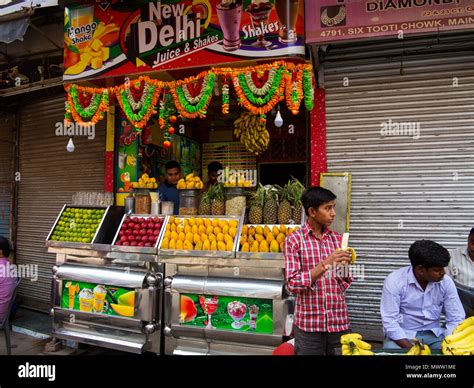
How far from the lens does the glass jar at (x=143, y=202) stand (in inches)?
199

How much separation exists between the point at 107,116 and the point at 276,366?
19.3 feet

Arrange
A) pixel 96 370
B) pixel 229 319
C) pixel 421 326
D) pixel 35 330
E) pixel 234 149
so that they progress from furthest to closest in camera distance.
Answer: pixel 234 149, pixel 35 330, pixel 229 319, pixel 421 326, pixel 96 370

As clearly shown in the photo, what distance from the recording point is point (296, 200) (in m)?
4.38

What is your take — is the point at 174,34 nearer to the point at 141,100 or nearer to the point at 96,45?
the point at 141,100

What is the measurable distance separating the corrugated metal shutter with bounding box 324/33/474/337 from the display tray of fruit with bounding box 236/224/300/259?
1.38m

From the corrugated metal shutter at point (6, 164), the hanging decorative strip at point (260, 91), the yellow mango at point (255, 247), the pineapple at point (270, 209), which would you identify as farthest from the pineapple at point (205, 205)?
the corrugated metal shutter at point (6, 164)

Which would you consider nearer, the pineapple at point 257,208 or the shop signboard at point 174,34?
the shop signboard at point 174,34

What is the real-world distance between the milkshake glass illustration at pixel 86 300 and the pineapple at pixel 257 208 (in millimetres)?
2235

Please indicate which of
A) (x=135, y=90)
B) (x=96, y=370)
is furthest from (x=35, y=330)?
(x=96, y=370)

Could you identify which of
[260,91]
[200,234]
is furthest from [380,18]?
[200,234]

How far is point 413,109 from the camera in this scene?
15.5 feet

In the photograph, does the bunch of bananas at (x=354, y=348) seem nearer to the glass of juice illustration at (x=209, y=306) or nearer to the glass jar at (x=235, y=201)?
the glass of juice illustration at (x=209, y=306)

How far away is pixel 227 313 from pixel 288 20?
3403mm

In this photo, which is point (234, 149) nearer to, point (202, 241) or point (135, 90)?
point (135, 90)
